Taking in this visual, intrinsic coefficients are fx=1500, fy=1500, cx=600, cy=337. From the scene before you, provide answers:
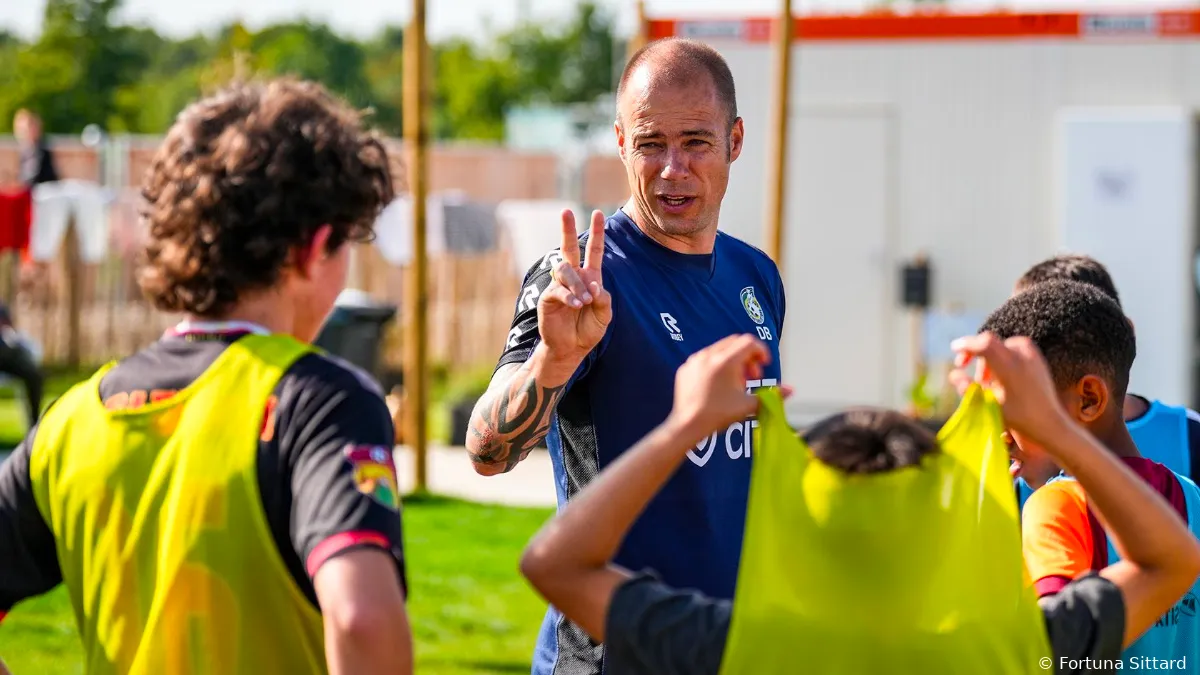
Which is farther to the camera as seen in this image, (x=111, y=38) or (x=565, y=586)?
(x=111, y=38)

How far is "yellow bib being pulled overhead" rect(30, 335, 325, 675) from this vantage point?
194 cm

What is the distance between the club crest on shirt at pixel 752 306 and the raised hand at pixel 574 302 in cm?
57

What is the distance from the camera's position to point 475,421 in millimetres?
2854

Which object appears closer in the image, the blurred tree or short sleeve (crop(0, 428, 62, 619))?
short sleeve (crop(0, 428, 62, 619))

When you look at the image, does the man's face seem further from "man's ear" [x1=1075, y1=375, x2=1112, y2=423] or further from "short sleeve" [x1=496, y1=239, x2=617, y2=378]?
"man's ear" [x1=1075, y1=375, x2=1112, y2=423]

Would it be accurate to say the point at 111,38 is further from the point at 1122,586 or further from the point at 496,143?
the point at 1122,586

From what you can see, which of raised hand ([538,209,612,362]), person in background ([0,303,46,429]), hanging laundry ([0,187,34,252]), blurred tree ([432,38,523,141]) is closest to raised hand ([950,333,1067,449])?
raised hand ([538,209,612,362])

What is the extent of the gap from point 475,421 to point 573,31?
51.6m

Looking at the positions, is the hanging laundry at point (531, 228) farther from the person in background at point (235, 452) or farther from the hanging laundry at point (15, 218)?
the person in background at point (235, 452)

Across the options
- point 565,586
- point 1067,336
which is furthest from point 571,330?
point 1067,336

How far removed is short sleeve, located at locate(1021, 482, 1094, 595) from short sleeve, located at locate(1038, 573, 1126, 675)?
0.69 ft

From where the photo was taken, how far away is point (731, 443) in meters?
2.86

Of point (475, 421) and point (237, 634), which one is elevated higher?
point (475, 421)

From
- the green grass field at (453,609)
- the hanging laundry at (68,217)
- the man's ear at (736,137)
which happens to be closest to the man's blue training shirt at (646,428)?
the man's ear at (736,137)
